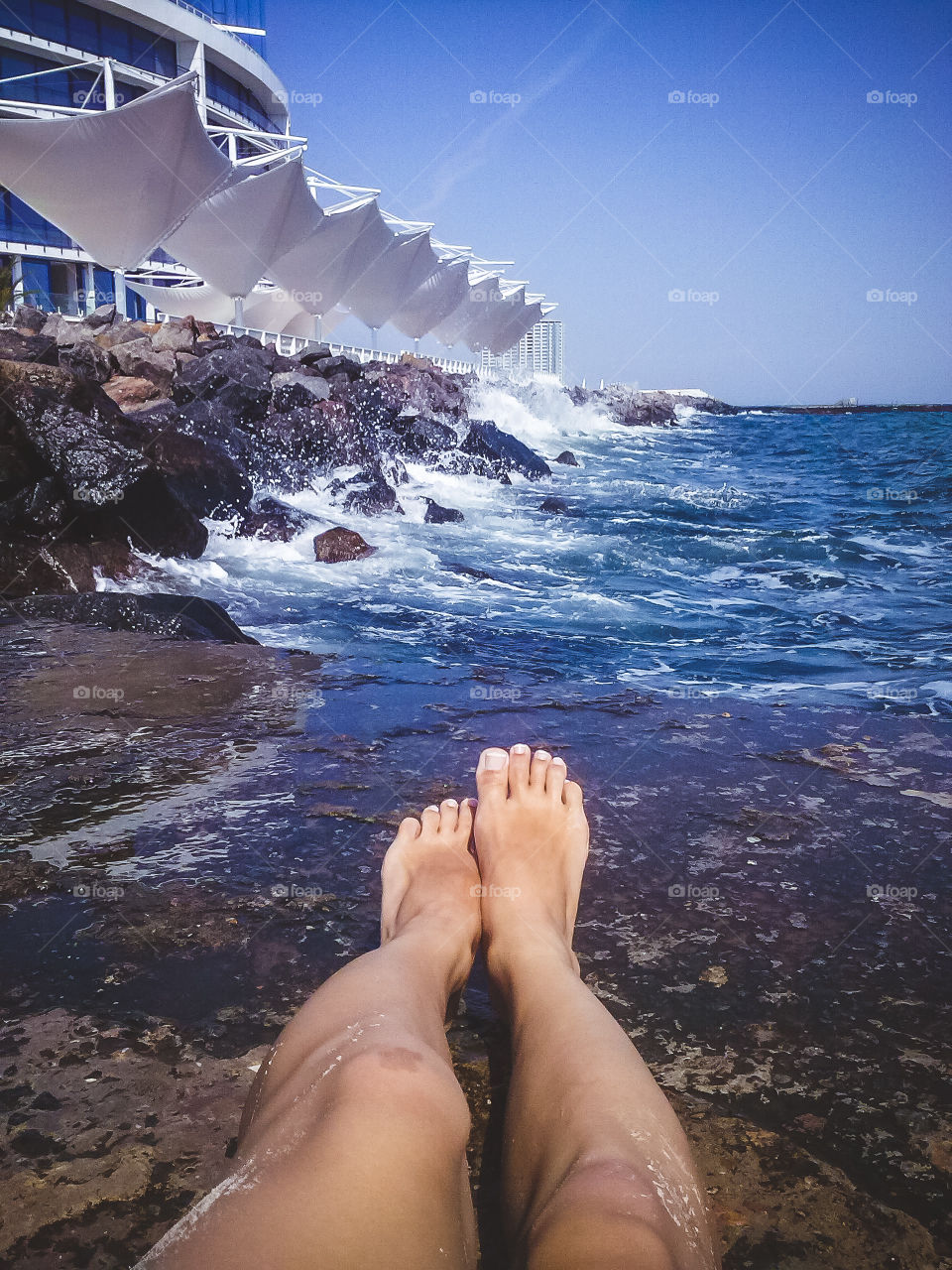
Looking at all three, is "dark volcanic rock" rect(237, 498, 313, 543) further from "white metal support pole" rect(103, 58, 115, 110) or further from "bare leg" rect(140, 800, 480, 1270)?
"white metal support pole" rect(103, 58, 115, 110)

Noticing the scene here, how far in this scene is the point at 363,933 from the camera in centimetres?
→ 162

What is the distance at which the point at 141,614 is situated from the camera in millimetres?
3930

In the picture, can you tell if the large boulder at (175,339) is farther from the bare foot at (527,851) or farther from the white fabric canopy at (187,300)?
the white fabric canopy at (187,300)

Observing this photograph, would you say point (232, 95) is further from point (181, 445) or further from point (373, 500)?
point (181, 445)

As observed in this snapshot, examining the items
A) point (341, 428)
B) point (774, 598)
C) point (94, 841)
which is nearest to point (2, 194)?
point (341, 428)

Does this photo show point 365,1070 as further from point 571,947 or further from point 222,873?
point 222,873

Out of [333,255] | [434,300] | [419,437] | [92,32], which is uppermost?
[92,32]

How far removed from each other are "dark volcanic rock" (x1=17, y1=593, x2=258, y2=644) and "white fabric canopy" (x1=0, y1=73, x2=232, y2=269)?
16767 mm

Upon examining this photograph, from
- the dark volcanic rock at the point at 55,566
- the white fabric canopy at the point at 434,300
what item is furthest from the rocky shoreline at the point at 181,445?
the white fabric canopy at the point at 434,300

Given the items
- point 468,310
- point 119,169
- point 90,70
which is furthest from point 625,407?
point 119,169

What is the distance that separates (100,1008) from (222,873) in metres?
0.43

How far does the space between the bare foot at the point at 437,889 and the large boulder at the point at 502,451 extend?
12975 millimetres

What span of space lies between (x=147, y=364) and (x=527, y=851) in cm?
1138

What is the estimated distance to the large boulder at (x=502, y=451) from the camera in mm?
14703
